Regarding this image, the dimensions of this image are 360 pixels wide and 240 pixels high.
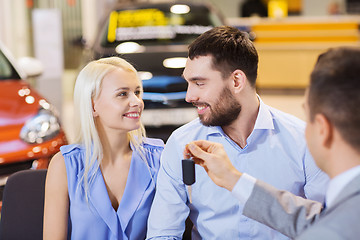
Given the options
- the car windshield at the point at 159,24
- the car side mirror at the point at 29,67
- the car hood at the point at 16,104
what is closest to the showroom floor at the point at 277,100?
the car windshield at the point at 159,24

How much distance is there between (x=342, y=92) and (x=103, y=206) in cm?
116

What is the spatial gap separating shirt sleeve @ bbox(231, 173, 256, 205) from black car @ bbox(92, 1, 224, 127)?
3.25m

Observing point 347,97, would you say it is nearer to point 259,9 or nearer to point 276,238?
point 276,238

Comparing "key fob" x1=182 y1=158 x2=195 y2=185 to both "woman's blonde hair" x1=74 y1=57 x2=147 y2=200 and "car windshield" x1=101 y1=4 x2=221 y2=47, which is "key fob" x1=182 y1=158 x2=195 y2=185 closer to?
"woman's blonde hair" x1=74 y1=57 x2=147 y2=200

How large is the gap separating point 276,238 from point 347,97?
2.87 ft

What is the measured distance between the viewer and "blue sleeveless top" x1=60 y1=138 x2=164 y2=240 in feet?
6.73

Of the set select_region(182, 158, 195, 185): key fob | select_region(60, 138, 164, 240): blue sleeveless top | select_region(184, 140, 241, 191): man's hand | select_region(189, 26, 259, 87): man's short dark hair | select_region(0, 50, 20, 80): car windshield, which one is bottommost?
select_region(0, 50, 20, 80): car windshield

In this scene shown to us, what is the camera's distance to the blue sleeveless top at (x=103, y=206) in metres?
2.05

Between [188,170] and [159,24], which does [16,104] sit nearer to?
[188,170]

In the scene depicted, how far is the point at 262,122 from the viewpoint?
197 cm

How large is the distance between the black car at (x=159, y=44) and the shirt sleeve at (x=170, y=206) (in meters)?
2.78

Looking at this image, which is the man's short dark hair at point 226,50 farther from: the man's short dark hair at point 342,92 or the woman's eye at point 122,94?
the man's short dark hair at point 342,92

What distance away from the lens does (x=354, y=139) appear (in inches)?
46.6

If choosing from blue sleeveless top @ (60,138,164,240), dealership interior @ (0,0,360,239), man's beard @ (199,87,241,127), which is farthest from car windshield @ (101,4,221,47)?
man's beard @ (199,87,241,127)
